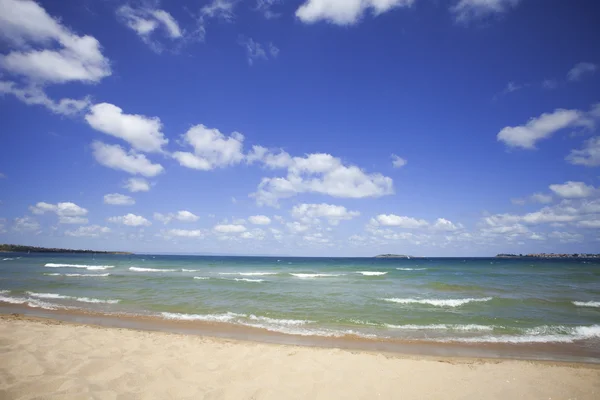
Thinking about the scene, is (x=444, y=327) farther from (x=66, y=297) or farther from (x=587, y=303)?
(x=66, y=297)

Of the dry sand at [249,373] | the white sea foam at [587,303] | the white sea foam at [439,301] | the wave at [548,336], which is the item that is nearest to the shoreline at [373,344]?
the wave at [548,336]

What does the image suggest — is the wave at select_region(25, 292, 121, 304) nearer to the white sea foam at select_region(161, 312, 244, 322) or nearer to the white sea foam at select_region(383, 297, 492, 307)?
the white sea foam at select_region(161, 312, 244, 322)

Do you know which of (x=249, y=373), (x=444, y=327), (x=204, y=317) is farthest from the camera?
(x=204, y=317)

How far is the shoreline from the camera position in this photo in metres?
8.23

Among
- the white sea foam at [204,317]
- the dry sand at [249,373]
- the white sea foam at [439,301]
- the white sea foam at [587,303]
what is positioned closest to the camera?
the dry sand at [249,373]

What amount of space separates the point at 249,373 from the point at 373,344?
4.65m

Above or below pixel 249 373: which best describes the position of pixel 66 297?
below

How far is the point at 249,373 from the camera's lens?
6031mm

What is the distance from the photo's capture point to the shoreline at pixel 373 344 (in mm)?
8227

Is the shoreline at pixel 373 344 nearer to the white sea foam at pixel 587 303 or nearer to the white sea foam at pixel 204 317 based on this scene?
the white sea foam at pixel 204 317

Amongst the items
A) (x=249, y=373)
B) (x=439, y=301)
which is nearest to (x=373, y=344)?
(x=249, y=373)

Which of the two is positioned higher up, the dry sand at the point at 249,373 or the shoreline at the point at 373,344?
the dry sand at the point at 249,373

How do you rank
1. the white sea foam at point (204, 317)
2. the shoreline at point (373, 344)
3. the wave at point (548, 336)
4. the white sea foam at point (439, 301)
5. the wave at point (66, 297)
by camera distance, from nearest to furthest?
the shoreline at point (373, 344)
the wave at point (548, 336)
the white sea foam at point (204, 317)
the wave at point (66, 297)
the white sea foam at point (439, 301)

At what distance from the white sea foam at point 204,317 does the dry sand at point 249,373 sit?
163 inches
